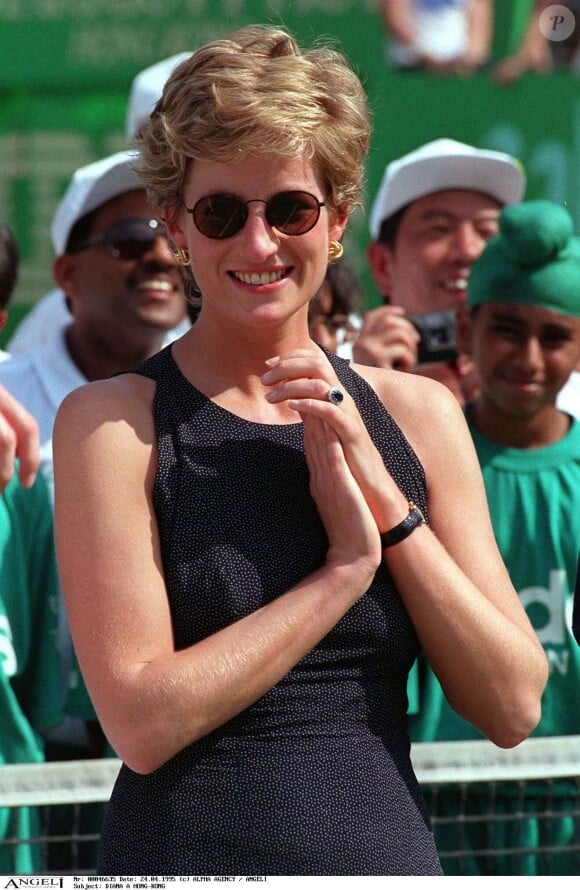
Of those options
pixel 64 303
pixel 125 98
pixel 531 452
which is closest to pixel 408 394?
pixel 531 452

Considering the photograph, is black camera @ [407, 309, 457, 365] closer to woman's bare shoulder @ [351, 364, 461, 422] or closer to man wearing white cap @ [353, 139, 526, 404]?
man wearing white cap @ [353, 139, 526, 404]

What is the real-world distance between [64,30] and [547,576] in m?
3.71

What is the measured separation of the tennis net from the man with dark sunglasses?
4.18 ft

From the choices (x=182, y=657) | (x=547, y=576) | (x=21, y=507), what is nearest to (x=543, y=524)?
(x=547, y=576)

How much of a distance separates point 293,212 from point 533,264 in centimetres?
182

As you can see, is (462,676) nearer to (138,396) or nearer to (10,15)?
(138,396)

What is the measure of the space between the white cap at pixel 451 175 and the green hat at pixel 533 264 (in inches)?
34.4

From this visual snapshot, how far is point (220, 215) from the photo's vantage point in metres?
2.19

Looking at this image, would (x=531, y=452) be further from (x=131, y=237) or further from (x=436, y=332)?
(x=131, y=237)

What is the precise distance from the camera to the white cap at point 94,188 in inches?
173

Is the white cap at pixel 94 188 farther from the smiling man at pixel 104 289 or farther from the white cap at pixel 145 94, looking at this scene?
the white cap at pixel 145 94

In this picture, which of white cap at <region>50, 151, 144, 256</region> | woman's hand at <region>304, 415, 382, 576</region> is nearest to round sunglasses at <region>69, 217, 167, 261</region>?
white cap at <region>50, 151, 144, 256</region>

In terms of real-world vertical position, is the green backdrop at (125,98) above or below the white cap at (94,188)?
above

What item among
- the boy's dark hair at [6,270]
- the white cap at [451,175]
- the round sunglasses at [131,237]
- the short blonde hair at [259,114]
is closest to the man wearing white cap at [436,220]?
the white cap at [451,175]
